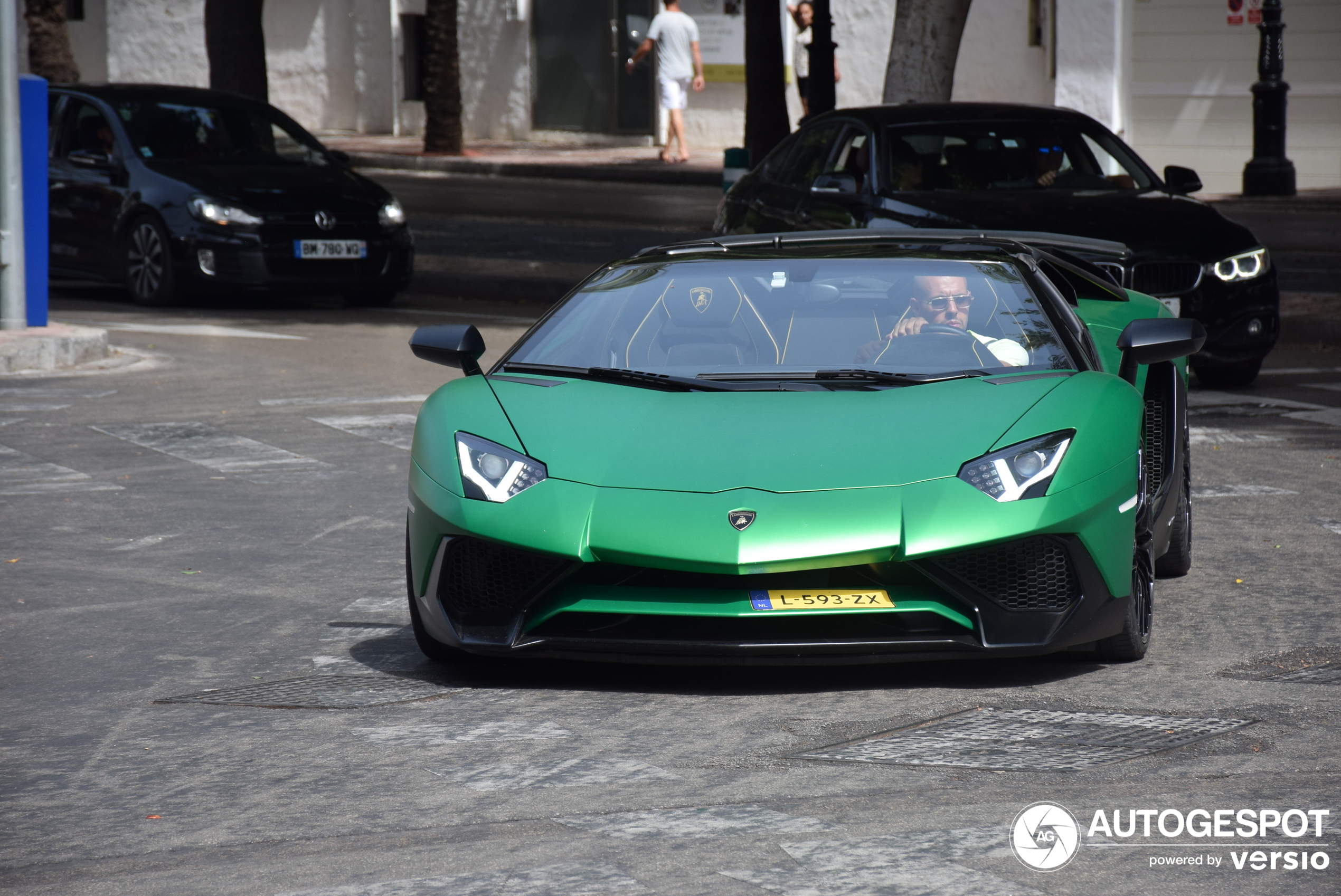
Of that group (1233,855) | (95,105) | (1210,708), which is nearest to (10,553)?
(1210,708)

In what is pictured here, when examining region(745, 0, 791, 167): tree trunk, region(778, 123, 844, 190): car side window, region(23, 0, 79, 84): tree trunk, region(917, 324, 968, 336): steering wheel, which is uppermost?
region(23, 0, 79, 84): tree trunk

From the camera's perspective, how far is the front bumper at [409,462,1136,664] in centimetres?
461

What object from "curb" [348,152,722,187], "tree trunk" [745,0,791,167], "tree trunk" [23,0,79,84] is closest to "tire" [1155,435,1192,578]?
"tree trunk" [745,0,791,167]

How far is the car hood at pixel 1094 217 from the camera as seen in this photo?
34.0ft

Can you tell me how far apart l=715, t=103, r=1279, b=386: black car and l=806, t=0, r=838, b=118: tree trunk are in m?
6.13

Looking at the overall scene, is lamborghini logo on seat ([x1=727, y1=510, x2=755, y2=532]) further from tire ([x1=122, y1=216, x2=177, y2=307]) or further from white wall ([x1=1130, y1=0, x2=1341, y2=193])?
white wall ([x1=1130, y1=0, x2=1341, y2=193])

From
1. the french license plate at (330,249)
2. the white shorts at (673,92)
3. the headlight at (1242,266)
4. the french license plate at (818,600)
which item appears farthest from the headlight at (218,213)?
the white shorts at (673,92)

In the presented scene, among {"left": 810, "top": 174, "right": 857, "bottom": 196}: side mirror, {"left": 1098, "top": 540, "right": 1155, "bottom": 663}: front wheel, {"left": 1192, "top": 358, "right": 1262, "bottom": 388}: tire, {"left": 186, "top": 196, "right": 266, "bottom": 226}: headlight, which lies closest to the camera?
{"left": 1098, "top": 540, "right": 1155, "bottom": 663}: front wheel

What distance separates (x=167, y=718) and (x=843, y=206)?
23.9 ft

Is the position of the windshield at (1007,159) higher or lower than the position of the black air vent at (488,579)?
higher

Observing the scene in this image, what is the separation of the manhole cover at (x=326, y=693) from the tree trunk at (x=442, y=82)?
26.7 m

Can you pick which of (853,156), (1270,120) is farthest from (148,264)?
(1270,120)

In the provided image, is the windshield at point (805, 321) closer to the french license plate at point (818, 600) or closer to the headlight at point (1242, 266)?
the french license plate at point (818, 600)

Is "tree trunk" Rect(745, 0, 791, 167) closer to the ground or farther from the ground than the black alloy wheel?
farther from the ground
